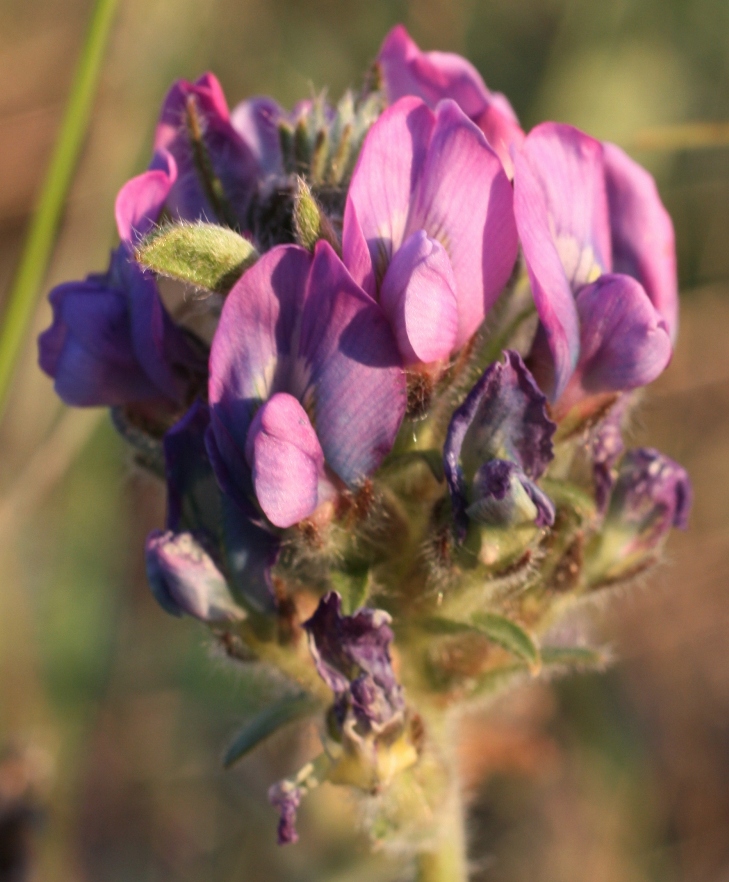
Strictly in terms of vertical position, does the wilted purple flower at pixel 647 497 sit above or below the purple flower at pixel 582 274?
below

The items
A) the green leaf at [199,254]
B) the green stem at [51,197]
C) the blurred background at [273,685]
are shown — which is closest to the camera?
the green leaf at [199,254]

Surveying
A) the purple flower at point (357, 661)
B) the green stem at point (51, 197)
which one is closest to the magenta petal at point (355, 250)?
the purple flower at point (357, 661)

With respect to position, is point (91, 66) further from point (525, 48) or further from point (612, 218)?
point (525, 48)

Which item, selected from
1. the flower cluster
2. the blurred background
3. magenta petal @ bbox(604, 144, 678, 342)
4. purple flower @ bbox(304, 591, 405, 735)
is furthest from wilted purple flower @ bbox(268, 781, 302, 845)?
magenta petal @ bbox(604, 144, 678, 342)

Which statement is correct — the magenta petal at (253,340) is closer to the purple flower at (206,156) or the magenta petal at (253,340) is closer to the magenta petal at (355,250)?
the magenta petal at (355,250)

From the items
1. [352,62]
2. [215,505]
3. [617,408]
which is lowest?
[215,505]

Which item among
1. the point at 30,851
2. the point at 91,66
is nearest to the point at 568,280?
the point at 91,66

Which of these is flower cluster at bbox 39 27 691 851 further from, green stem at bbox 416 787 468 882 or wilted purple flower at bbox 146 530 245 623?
green stem at bbox 416 787 468 882
